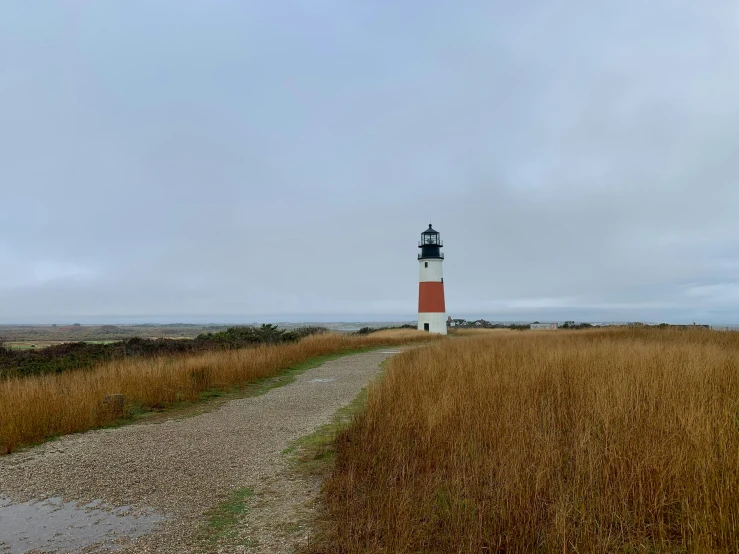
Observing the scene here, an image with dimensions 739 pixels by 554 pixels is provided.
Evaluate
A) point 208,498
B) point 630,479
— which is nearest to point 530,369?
point 630,479

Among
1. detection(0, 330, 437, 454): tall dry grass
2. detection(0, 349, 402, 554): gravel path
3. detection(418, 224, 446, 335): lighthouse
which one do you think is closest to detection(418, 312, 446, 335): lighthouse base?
detection(418, 224, 446, 335): lighthouse

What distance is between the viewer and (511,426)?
498 cm

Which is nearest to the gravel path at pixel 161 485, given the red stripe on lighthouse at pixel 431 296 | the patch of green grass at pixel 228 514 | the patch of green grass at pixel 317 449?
the patch of green grass at pixel 228 514

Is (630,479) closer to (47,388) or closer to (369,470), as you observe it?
(369,470)

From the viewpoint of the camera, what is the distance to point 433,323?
34.0 m

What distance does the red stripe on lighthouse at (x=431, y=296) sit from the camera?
3397 centimetres

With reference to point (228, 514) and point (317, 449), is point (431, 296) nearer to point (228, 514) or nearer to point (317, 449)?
point (317, 449)

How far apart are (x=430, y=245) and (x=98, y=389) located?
91.0ft

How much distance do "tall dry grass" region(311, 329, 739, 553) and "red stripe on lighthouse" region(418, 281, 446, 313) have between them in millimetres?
27160

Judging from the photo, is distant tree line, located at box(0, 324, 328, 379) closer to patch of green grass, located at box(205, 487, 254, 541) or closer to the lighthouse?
patch of green grass, located at box(205, 487, 254, 541)

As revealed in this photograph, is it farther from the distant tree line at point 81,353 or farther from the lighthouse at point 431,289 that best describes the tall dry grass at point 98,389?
the lighthouse at point 431,289

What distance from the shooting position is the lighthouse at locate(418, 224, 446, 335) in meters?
33.8

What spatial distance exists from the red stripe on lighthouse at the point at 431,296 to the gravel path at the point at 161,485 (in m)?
26.7

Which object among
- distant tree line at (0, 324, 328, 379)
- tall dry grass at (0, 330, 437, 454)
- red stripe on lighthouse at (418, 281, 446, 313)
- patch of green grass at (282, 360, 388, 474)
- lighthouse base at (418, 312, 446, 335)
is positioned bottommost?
patch of green grass at (282, 360, 388, 474)
